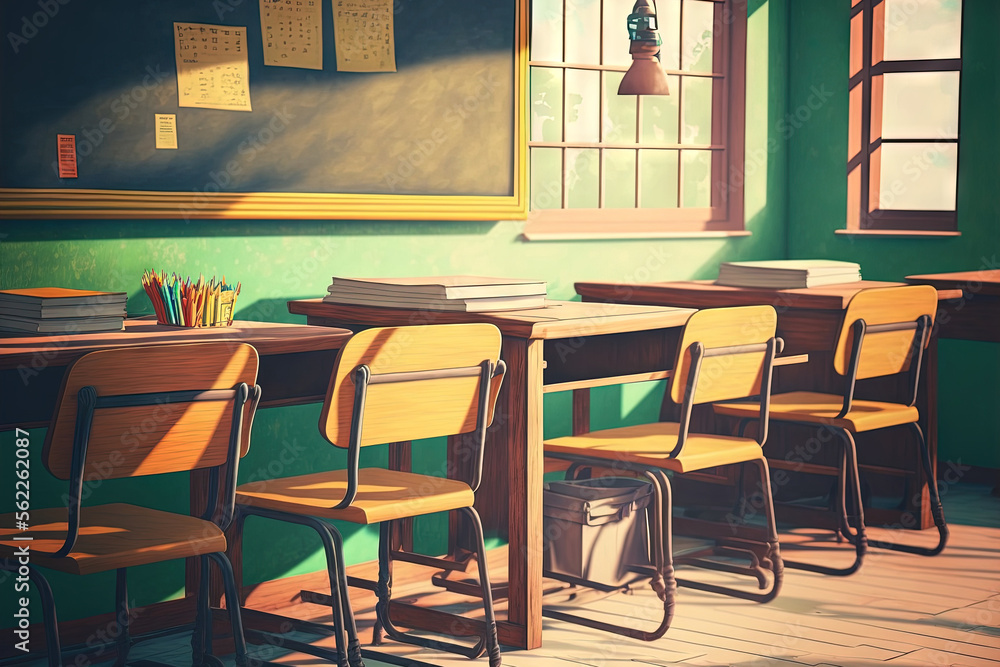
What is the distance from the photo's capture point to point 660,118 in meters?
5.13

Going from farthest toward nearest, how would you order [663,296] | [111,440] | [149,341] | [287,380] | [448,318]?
[663,296]
[448,318]
[287,380]
[149,341]
[111,440]

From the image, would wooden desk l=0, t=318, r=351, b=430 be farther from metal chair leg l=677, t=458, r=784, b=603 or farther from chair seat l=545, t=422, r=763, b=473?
metal chair leg l=677, t=458, r=784, b=603

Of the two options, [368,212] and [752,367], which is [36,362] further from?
[752,367]

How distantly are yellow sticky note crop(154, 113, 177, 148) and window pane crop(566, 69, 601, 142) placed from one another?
65.4 inches

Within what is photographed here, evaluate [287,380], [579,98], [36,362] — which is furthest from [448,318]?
[579,98]

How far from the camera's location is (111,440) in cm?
251

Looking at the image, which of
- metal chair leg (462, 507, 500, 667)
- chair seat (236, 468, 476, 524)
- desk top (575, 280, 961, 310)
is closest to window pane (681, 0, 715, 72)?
desk top (575, 280, 961, 310)

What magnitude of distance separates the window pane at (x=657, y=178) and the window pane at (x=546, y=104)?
0.47 metres

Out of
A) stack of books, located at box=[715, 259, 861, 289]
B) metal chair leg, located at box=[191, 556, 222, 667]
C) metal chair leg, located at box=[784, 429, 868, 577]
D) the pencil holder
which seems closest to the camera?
metal chair leg, located at box=[191, 556, 222, 667]

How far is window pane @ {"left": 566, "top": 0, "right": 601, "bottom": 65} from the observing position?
473 centimetres

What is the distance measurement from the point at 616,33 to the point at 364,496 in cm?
248

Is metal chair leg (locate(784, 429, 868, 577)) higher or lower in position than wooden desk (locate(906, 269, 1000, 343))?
lower

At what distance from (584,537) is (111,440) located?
5.30 feet

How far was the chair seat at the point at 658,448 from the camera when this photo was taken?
11.8 ft
